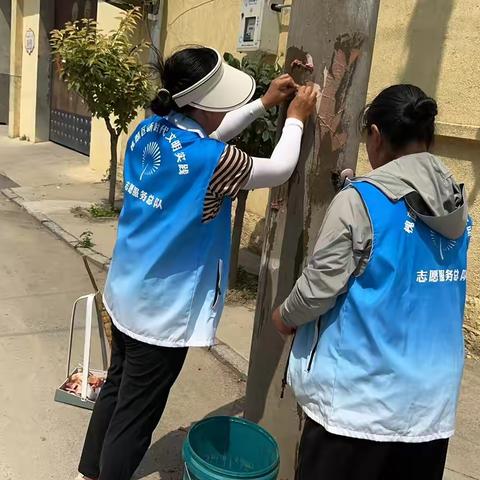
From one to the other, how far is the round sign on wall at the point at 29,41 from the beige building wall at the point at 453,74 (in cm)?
1086

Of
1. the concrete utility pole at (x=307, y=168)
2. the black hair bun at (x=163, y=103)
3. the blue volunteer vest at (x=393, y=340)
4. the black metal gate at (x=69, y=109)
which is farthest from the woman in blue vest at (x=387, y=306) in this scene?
the black metal gate at (x=69, y=109)

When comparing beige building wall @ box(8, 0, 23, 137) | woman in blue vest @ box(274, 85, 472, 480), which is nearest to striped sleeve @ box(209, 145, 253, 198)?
woman in blue vest @ box(274, 85, 472, 480)

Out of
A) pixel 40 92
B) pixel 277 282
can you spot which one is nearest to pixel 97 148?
pixel 40 92

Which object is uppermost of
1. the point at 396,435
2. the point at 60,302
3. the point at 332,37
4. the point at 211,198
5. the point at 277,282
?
the point at 332,37

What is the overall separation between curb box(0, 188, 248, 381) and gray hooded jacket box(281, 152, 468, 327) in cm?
243

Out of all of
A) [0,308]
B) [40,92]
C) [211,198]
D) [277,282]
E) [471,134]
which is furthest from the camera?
[40,92]

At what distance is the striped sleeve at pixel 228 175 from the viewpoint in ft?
7.00

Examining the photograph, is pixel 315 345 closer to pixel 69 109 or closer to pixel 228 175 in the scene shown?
pixel 228 175

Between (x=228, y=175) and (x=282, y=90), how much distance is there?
1.47 ft

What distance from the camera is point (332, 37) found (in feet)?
7.23

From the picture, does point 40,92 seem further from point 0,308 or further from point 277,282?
point 277,282

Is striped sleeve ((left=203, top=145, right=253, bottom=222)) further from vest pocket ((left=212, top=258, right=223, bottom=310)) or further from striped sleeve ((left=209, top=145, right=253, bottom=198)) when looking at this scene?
vest pocket ((left=212, top=258, right=223, bottom=310))

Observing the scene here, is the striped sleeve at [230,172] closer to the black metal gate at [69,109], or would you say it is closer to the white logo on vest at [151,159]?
the white logo on vest at [151,159]

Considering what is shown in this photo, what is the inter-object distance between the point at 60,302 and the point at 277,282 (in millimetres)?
3131
